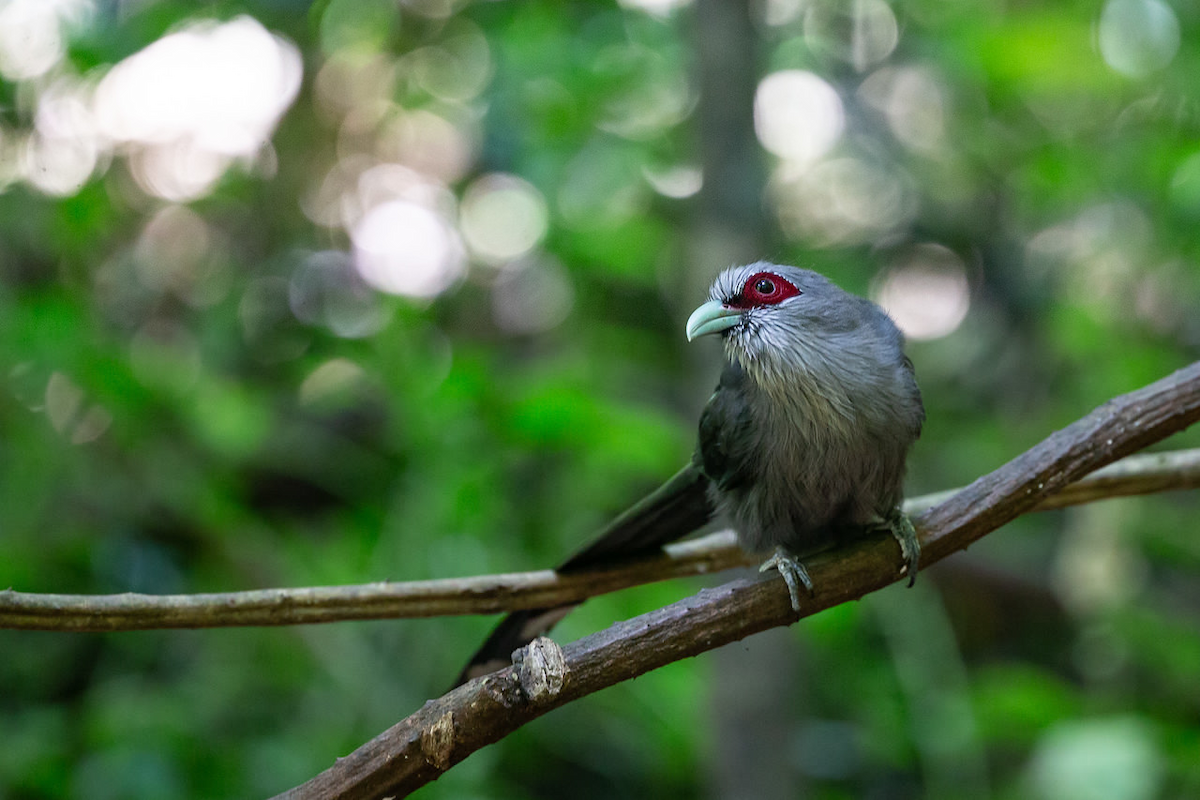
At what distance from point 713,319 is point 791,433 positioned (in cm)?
34

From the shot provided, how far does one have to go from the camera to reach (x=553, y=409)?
11.6 ft

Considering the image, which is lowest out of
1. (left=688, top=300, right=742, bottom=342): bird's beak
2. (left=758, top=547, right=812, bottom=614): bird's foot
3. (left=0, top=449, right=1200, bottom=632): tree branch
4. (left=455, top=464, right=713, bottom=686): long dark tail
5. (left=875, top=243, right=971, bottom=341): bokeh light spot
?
(left=758, top=547, right=812, bottom=614): bird's foot

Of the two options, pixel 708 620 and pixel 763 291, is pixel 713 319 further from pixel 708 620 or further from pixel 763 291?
pixel 708 620

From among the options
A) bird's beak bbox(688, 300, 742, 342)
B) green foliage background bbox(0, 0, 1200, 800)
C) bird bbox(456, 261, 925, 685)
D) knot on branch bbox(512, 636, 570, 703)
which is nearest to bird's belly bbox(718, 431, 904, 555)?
bird bbox(456, 261, 925, 685)

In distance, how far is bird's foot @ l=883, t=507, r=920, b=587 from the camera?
7.36 ft

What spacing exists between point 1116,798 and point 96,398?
4089 millimetres

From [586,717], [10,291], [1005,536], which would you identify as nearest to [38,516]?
[10,291]

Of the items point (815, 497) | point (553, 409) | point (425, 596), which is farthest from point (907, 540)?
point (553, 409)

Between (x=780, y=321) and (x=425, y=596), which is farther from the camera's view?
(x=780, y=321)

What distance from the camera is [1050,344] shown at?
584 cm

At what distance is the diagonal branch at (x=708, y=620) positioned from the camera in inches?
70.8

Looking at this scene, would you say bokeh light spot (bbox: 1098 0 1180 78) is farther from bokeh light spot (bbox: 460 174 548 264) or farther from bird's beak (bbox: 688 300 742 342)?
bird's beak (bbox: 688 300 742 342)

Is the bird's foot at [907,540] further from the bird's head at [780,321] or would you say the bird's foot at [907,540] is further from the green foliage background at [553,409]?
the green foliage background at [553,409]

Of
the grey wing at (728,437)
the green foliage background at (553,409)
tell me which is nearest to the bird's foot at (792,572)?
the grey wing at (728,437)
